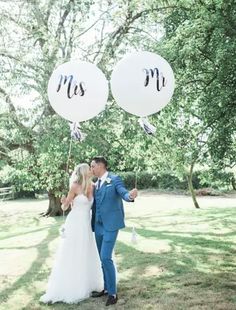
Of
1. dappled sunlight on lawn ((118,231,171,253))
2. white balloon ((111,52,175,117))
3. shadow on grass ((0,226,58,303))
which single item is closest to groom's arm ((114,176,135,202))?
white balloon ((111,52,175,117))

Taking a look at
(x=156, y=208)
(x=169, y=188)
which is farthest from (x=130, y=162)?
(x=169, y=188)

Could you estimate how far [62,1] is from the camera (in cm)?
1557

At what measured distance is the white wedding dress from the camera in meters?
6.06

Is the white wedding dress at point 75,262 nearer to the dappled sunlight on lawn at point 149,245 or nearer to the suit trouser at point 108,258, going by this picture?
the suit trouser at point 108,258

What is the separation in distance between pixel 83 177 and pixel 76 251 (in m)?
0.98

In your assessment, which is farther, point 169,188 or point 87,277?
point 169,188

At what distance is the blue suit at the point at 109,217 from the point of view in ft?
19.2

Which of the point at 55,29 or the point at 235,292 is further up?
the point at 55,29

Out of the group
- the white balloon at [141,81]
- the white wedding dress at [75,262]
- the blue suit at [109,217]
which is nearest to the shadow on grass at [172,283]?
the blue suit at [109,217]

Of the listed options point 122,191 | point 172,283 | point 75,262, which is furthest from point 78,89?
point 172,283

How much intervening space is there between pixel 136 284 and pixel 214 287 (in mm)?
1101

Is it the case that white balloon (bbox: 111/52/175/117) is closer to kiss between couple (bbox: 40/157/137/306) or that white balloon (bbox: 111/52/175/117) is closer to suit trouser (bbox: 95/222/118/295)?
kiss between couple (bbox: 40/157/137/306)

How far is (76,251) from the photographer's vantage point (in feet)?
20.3

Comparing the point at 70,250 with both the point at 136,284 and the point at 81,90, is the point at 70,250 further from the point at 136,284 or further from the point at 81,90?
the point at 81,90
